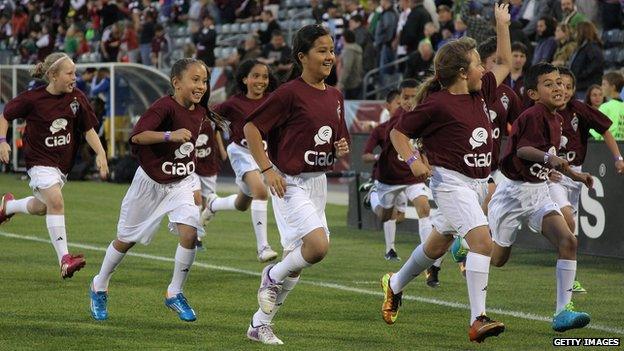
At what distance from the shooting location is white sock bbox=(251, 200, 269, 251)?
13.7 metres

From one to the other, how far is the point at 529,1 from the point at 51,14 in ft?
78.5

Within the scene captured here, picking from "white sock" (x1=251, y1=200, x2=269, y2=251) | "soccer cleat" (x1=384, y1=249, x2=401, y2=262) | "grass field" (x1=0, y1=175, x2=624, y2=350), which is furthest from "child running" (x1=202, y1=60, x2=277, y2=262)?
"soccer cleat" (x1=384, y1=249, x2=401, y2=262)

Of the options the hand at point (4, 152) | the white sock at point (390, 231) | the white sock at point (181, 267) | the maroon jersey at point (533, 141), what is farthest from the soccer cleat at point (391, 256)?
the white sock at point (181, 267)

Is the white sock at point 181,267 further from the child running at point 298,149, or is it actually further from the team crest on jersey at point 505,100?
the team crest on jersey at point 505,100

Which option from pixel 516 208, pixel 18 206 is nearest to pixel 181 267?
pixel 516 208

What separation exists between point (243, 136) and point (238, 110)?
11.3 inches

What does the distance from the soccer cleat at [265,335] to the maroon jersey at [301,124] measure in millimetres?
1033

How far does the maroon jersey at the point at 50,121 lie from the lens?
1177 cm

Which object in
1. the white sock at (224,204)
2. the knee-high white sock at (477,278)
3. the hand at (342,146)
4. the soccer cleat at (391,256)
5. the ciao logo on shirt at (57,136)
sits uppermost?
the hand at (342,146)

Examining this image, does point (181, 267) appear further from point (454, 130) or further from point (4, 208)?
point (4, 208)

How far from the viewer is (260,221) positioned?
1393 centimetres

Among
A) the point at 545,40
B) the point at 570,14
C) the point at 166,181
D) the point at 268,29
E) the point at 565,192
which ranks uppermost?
the point at 570,14

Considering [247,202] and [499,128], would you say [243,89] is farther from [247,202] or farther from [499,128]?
[499,128]

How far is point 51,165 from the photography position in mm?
11891
